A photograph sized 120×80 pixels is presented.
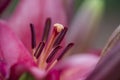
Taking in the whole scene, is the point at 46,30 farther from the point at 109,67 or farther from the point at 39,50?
the point at 109,67

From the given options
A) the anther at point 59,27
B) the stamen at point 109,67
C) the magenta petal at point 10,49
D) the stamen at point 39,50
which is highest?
the stamen at point 109,67

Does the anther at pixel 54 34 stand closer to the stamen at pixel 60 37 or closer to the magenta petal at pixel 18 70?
the stamen at pixel 60 37

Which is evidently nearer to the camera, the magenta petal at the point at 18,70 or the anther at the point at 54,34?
the magenta petal at the point at 18,70

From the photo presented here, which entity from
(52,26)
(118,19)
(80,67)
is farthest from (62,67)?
A: (118,19)

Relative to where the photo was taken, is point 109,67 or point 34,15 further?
point 34,15

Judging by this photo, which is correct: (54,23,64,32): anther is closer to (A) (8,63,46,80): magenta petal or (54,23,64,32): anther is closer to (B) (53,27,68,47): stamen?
(B) (53,27,68,47): stamen

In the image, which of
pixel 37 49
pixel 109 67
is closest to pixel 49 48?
pixel 37 49

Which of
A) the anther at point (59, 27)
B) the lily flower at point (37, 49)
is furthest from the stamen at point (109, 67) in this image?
the anther at point (59, 27)
